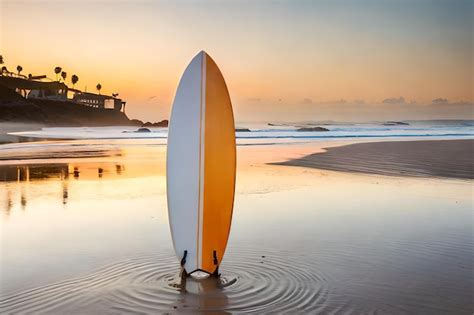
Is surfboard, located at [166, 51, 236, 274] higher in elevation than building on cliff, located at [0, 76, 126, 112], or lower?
lower

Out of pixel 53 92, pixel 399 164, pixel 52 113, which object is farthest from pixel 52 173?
pixel 53 92

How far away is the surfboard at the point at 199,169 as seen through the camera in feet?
18.3

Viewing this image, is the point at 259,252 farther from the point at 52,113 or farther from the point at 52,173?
the point at 52,113

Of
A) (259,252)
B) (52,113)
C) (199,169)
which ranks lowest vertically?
(259,252)

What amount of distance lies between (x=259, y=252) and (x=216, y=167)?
1356 millimetres

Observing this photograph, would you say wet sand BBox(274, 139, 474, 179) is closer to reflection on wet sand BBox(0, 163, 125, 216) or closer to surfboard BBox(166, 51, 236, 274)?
reflection on wet sand BBox(0, 163, 125, 216)

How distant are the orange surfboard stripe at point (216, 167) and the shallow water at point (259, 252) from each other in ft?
1.19

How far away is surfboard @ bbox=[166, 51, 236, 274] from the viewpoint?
559cm

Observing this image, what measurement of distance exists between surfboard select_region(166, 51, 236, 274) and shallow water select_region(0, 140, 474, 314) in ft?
1.21

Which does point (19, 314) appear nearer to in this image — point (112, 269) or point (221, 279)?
point (112, 269)

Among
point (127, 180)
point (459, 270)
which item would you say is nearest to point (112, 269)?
point (459, 270)

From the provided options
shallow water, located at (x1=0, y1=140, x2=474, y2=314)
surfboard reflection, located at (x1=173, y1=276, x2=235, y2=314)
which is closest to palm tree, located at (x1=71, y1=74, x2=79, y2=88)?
shallow water, located at (x1=0, y1=140, x2=474, y2=314)

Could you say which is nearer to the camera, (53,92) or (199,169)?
(199,169)

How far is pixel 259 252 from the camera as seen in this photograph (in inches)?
248
